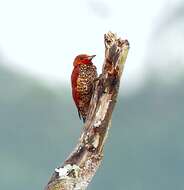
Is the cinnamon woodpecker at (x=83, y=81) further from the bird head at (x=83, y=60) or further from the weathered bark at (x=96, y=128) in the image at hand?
the weathered bark at (x=96, y=128)

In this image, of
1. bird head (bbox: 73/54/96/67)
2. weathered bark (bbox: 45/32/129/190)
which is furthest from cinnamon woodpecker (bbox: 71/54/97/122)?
weathered bark (bbox: 45/32/129/190)

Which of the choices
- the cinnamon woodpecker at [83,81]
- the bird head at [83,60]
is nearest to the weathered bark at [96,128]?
the cinnamon woodpecker at [83,81]

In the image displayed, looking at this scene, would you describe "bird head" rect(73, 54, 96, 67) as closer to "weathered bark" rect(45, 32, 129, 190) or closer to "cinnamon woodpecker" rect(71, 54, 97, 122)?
"cinnamon woodpecker" rect(71, 54, 97, 122)

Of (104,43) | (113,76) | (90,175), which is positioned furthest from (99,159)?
(104,43)

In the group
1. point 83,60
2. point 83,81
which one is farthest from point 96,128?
point 83,60

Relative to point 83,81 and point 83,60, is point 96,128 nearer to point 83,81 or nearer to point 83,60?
point 83,81
